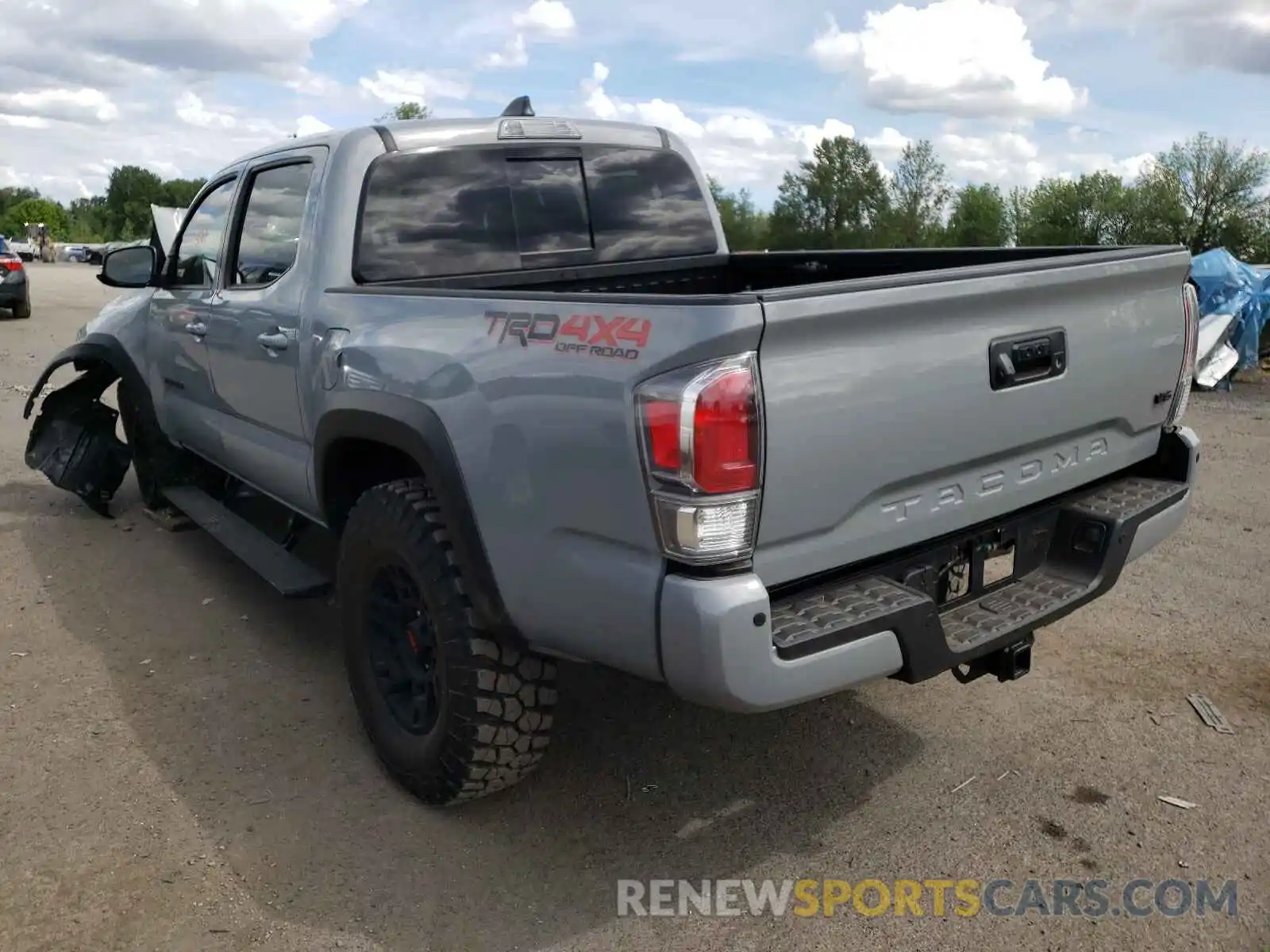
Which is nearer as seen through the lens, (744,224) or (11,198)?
(744,224)

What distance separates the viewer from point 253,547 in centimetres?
450

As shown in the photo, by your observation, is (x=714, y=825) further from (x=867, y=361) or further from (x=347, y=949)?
(x=867, y=361)

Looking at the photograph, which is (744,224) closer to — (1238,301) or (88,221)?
(1238,301)

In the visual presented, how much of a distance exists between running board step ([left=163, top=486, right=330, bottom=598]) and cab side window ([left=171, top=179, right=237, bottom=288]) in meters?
1.09

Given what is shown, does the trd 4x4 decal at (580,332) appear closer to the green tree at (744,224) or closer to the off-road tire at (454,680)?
the off-road tire at (454,680)

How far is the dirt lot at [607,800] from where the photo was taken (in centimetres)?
269

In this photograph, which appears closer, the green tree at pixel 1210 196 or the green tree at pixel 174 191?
the green tree at pixel 1210 196

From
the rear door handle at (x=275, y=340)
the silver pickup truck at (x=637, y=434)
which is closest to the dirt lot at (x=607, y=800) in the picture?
the silver pickup truck at (x=637, y=434)

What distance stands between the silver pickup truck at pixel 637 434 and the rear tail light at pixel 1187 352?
0.02m

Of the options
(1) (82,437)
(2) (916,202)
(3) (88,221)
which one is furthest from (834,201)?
(3) (88,221)

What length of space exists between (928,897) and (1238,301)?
40.0ft

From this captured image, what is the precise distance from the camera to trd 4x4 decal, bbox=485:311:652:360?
7.62 feet

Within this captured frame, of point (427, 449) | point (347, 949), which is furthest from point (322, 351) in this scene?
point (347, 949)

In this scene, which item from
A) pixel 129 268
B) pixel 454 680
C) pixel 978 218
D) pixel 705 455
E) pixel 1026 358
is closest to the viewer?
pixel 705 455
